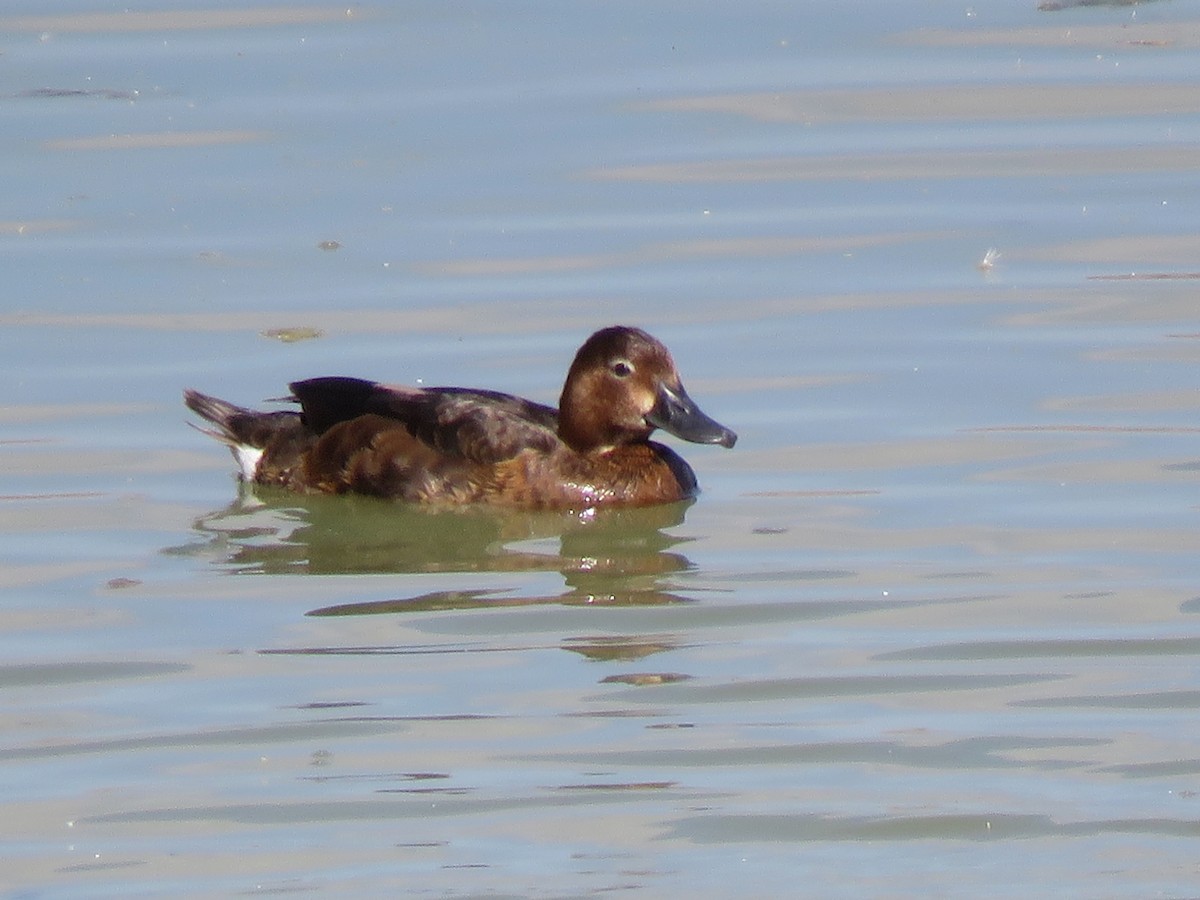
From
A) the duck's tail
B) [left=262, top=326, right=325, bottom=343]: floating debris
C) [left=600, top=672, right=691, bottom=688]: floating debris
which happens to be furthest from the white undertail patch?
[left=600, top=672, right=691, bottom=688]: floating debris

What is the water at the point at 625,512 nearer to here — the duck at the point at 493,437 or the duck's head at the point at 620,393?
the duck at the point at 493,437

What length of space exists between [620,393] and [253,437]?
1356 millimetres

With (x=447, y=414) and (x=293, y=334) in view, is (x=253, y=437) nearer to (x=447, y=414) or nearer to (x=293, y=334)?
(x=447, y=414)

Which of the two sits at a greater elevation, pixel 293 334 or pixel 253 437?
pixel 293 334

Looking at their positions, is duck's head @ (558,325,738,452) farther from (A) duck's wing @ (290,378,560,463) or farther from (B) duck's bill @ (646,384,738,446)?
(A) duck's wing @ (290,378,560,463)

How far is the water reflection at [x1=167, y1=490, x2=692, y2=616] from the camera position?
7.64m

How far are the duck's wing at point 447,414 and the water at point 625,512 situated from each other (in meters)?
0.30

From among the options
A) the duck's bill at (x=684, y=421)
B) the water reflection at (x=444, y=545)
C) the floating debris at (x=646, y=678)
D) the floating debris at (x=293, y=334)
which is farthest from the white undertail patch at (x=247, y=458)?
the floating debris at (x=646, y=678)

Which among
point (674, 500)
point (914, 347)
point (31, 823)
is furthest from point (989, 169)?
point (31, 823)

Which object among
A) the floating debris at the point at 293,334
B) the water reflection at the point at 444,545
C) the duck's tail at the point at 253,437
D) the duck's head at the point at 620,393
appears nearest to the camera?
the water reflection at the point at 444,545

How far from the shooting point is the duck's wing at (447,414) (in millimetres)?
9023

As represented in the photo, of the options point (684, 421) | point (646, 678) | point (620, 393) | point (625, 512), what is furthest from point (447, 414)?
point (646, 678)

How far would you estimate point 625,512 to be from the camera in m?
8.94

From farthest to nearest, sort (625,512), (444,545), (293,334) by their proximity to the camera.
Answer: (293,334), (625,512), (444,545)
